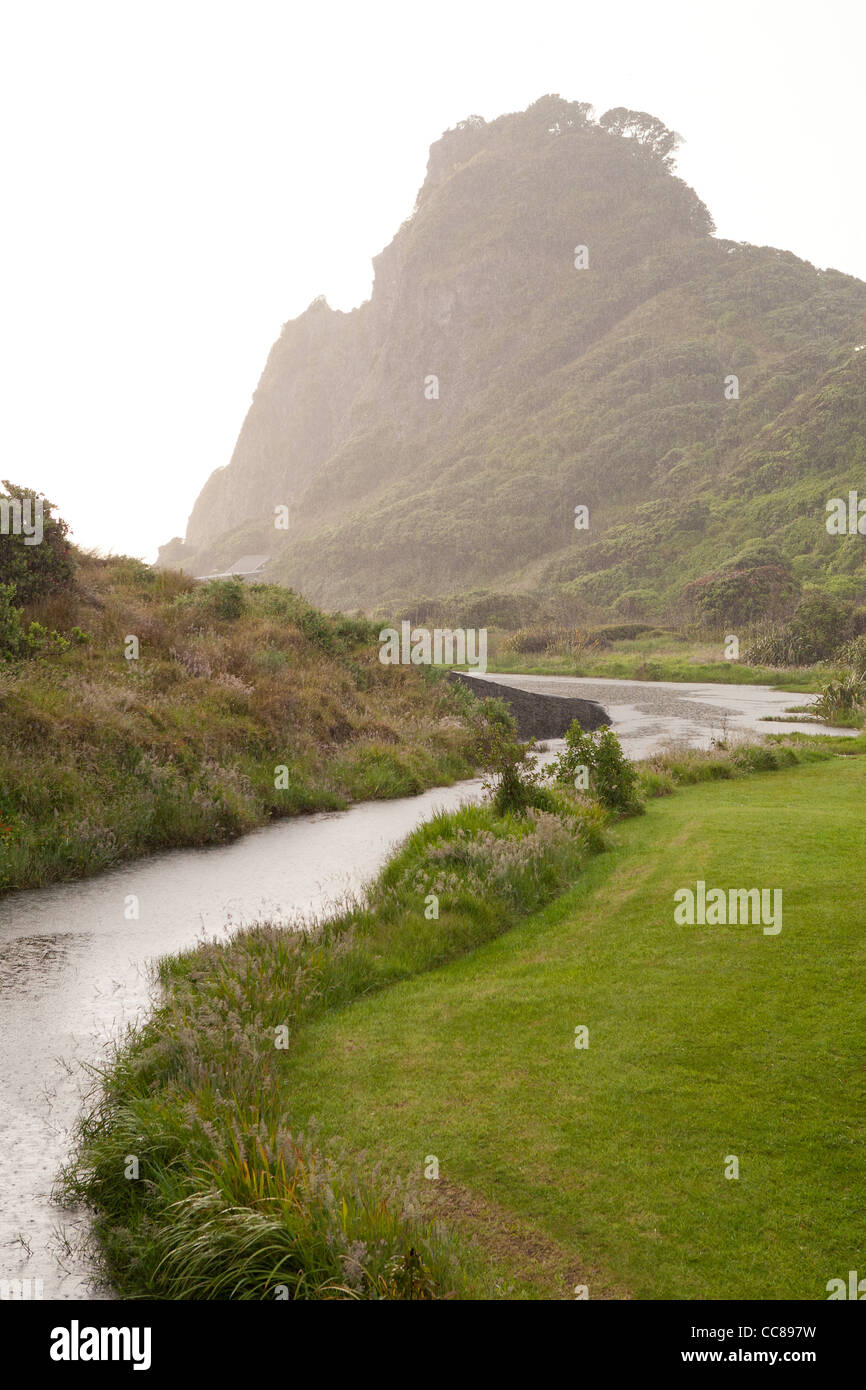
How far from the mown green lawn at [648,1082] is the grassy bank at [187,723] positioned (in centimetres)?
674

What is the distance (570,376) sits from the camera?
13238 cm

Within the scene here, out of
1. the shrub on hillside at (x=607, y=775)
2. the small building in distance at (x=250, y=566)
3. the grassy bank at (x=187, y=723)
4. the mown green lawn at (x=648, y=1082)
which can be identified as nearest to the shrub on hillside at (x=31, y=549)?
the grassy bank at (x=187, y=723)

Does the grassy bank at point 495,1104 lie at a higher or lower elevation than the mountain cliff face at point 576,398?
lower

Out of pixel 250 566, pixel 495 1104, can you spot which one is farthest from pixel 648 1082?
pixel 250 566

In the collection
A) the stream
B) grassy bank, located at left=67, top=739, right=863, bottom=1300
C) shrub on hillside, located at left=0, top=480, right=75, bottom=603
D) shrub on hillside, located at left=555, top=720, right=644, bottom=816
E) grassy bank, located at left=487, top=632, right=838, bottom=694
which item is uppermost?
shrub on hillside, located at left=0, top=480, right=75, bottom=603

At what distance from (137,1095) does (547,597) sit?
82.4 metres

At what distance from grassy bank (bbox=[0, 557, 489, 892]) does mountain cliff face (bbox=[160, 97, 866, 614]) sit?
1749 inches

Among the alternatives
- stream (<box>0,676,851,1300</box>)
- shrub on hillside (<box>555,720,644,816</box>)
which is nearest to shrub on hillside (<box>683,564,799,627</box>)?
stream (<box>0,676,851,1300</box>)

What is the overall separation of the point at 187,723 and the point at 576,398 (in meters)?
120

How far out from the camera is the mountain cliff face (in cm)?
8612

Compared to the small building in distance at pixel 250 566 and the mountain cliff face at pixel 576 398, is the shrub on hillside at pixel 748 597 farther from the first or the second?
the small building in distance at pixel 250 566

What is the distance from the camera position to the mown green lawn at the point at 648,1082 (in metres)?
4.14

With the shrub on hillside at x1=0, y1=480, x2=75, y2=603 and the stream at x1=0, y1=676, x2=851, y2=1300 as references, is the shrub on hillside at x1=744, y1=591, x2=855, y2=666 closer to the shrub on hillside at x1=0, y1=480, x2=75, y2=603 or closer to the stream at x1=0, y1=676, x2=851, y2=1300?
the stream at x1=0, y1=676, x2=851, y2=1300
